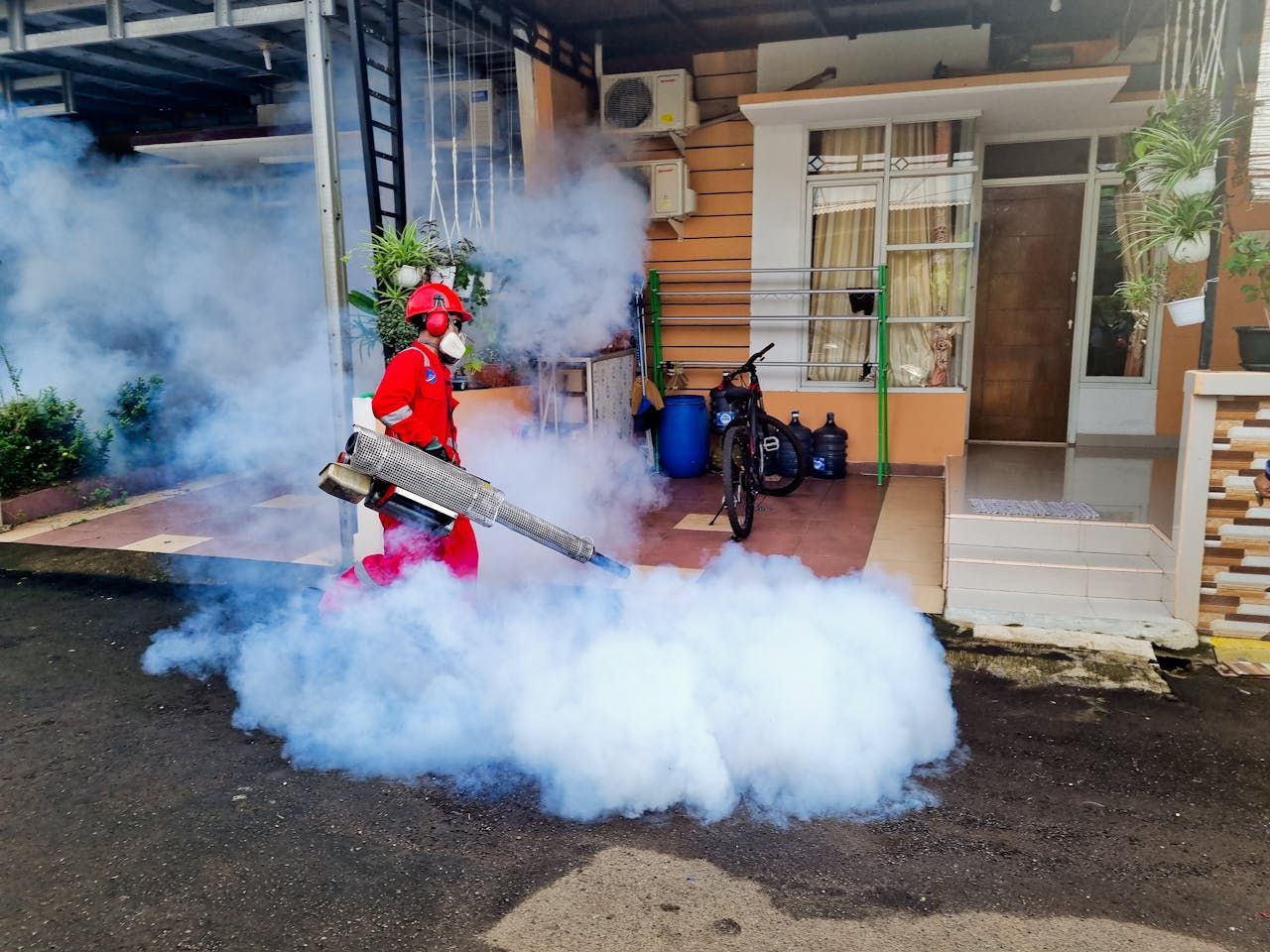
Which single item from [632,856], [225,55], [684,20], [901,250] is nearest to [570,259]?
[684,20]

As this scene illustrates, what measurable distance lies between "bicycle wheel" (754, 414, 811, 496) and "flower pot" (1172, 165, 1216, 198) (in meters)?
3.32

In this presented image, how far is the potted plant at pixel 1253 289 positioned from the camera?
4730mm

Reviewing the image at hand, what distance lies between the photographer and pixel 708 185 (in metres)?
9.12

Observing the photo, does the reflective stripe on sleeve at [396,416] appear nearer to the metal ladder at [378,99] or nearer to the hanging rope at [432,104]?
the metal ladder at [378,99]

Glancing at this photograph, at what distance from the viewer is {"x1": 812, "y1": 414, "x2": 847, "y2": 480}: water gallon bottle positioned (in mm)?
8625

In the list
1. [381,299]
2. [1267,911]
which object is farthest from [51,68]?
[1267,911]

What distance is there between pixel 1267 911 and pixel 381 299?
5.30 metres

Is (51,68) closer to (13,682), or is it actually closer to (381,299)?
(381,299)

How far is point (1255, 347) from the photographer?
486cm

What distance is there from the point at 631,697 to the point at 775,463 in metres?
4.96

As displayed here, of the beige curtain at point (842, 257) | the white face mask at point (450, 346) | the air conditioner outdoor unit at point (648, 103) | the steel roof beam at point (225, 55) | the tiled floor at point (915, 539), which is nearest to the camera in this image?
the white face mask at point (450, 346)

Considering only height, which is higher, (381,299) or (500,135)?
(500,135)

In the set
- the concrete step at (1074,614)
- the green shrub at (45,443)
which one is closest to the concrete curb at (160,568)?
the green shrub at (45,443)

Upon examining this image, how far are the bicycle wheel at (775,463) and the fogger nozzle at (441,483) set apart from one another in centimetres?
348
